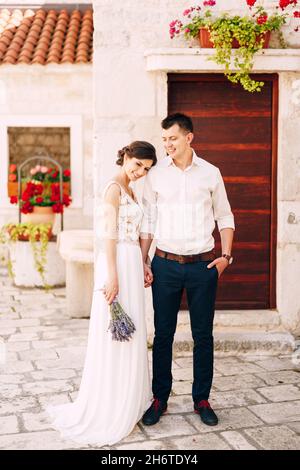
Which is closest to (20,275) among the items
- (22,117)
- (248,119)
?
(22,117)

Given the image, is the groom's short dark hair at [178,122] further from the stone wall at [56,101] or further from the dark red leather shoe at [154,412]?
the stone wall at [56,101]

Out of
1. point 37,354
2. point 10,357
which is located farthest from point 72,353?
point 10,357

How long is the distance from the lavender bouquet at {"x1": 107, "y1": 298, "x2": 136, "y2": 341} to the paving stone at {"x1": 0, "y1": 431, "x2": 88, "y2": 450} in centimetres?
70

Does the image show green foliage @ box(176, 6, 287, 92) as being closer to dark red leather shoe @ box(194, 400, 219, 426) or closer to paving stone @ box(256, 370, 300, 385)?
paving stone @ box(256, 370, 300, 385)

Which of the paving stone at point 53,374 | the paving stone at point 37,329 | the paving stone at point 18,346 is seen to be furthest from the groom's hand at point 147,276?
the paving stone at point 37,329

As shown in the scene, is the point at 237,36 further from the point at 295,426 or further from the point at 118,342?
the point at 295,426

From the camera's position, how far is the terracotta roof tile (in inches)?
447

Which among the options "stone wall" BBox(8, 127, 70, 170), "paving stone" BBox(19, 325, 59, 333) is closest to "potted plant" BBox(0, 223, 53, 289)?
"paving stone" BBox(19, 325, 59, 333)

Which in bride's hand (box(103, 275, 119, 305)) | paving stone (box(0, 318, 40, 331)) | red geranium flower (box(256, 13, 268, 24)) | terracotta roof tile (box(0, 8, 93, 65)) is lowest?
paving stone (box(0, 318, 40, 331))

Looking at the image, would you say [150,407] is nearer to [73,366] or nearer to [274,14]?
[73,366]

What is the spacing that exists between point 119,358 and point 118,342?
11 cm

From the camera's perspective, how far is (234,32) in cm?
558

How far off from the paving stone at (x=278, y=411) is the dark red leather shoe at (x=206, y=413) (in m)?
0.37
